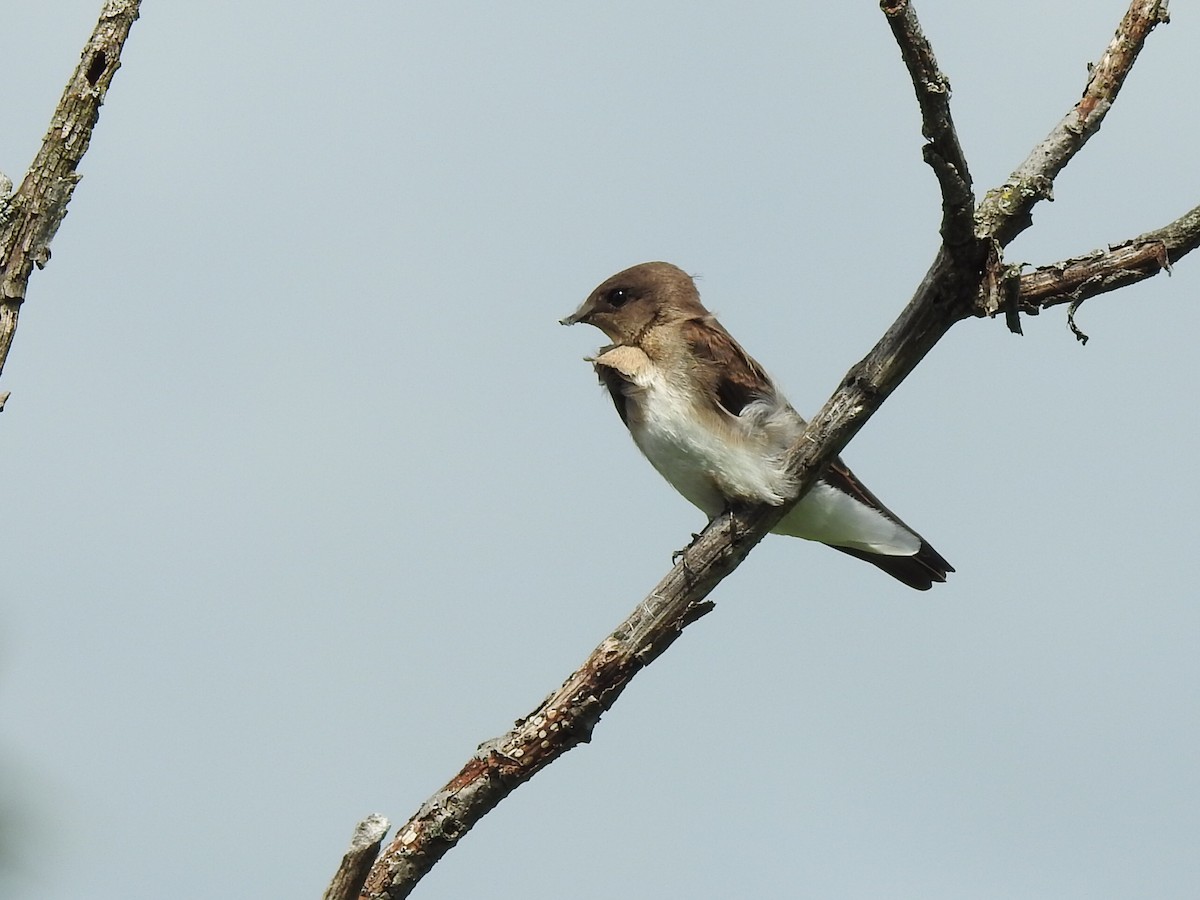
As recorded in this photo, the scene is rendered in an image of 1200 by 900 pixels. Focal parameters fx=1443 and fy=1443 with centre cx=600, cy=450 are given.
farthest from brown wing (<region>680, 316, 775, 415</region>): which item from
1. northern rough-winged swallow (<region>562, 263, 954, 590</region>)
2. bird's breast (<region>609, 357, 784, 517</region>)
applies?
bird's breast (<region>609, 357, 784, 517</region>)

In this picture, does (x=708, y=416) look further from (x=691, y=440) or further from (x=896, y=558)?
(x=896, y=558)

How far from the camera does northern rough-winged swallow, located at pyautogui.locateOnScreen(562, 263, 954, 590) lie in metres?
7.42

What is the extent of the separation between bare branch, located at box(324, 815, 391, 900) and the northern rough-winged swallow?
2.72m

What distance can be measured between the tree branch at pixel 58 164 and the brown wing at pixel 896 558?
15.5 feet

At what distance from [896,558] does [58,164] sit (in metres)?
5.64

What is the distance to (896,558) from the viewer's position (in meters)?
8.66

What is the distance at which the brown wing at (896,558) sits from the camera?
8.19 meters

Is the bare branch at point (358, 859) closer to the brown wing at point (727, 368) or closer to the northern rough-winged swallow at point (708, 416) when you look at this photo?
the northern rough-winged swallow at point (708, 416)

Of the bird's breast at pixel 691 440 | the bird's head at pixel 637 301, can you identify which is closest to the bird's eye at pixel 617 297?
the bird's head at pixel 637 301

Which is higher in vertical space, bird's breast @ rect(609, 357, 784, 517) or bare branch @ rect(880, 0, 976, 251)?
bird's breast @ rect(609, 357, 784, 517)

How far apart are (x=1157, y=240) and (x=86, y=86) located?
3567mm

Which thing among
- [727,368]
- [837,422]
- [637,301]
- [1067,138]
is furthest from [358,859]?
[637,301]

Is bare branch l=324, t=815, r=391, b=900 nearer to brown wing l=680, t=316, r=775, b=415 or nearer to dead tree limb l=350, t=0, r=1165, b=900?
dead tree limb l=350, t=0, r=1165, b=900

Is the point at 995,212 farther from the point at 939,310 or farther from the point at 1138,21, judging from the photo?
the point at 1138,21
